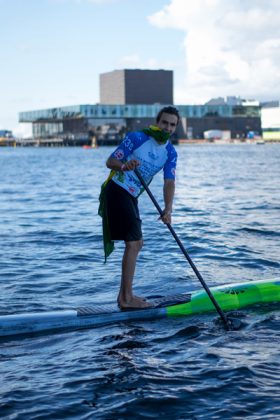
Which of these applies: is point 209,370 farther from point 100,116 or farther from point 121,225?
point 100,116

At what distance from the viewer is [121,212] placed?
7641 mm

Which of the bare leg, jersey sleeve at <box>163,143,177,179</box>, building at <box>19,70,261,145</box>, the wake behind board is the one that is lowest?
the wake behind board

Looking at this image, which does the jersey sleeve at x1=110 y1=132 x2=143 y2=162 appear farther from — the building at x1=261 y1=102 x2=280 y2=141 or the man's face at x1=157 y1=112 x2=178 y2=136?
the building at x1=261 y1=102 x2=280 y2=141

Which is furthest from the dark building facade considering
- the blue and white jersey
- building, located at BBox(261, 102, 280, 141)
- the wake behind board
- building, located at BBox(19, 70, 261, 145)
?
the blue and white jersey

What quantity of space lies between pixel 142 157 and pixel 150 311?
5.71ft

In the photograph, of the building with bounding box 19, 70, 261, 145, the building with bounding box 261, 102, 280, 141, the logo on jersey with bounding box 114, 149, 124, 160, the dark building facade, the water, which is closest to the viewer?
the water

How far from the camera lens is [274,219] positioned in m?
18.1

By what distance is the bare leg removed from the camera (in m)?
7.78

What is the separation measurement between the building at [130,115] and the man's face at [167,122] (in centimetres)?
15501

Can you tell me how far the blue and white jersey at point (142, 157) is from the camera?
753 centimetres

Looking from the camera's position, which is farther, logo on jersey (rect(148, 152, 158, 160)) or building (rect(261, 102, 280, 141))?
building (rect(261, 102, 280, 141))

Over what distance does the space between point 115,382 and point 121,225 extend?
203 cm

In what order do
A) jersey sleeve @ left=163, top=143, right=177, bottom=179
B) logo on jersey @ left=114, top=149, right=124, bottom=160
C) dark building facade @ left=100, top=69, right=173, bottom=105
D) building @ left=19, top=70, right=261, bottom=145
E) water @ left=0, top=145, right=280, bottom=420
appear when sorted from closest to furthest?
water @ left=0, top=145, right=280, bottom=420 < logo on jersey @ left=114, top=149, right=124, bottom=160 < jersey sleeve @ left=163, top=143, right=177, bottom=179 < building @ left=19, top=70, right=261, bottom=145 < dark building facade @ left=100, top=69, right=173, bottom=105

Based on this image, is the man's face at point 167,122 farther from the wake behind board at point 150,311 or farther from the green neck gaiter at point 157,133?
the wake behind board at point 150,311
